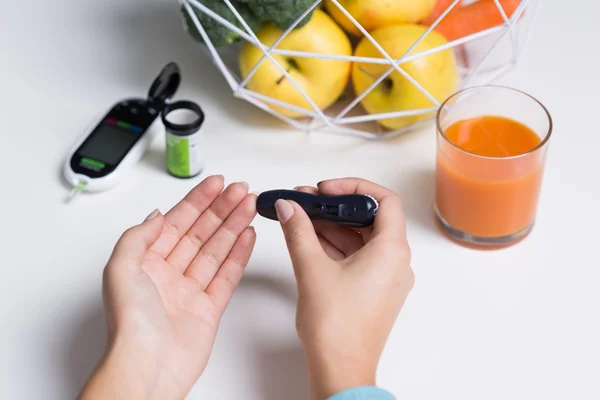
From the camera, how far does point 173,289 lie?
799 millimetres

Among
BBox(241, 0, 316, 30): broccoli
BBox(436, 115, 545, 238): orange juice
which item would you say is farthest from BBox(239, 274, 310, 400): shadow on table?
BBox(241, 0, 316, 30): broccoli

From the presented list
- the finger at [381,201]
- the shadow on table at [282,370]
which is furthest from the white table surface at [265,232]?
the finger at [381,201]

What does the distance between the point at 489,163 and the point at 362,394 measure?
0.28 m

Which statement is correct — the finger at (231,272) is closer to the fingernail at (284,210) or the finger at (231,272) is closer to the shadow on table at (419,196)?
the fingernail at (284,210)

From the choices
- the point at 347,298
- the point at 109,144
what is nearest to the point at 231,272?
the point at 347,298

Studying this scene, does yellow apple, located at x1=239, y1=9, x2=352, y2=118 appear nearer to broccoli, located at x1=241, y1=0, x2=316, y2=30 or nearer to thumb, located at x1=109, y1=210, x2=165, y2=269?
broccoli, located at x1=241, y1=0, x2=316, y2=30

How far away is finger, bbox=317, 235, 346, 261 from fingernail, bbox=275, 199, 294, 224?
0.23 ft

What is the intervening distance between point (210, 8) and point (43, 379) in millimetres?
434

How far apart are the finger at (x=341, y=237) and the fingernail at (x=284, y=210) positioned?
0.06m

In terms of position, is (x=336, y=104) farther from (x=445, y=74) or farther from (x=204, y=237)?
(x=204, y=237)

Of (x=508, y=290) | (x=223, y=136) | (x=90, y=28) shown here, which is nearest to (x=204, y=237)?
(x=223, y=136)

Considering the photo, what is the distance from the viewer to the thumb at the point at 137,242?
759 mm

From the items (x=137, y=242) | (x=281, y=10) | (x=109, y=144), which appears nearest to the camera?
(x=137, y=242)

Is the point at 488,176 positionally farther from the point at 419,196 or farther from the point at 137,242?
the point at 137,242
